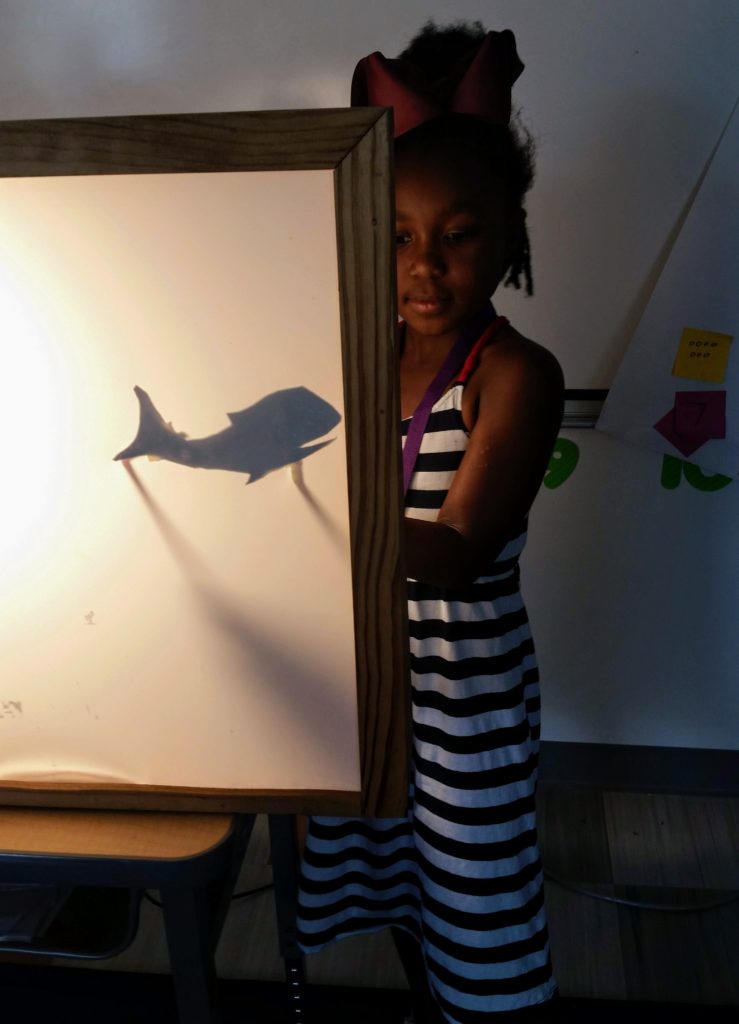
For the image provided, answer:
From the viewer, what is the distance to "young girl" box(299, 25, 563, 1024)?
82 cm

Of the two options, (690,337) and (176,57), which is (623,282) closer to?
(690,337)

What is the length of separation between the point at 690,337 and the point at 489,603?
2.33 ft

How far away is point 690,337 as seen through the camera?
132 cm

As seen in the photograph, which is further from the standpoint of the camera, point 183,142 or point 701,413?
point 701,413

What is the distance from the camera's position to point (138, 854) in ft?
1.98

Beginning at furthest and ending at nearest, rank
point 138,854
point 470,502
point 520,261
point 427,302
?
point 520,261
point 427,302
point 470,502
point 138,854

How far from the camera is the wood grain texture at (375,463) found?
461mm

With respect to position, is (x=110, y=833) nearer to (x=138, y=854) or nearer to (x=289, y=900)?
(x=138, y=854)

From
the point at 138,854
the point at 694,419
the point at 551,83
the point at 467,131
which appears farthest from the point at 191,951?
the point at 551,83

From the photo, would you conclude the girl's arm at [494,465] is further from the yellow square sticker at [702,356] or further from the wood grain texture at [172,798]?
the yellow square sticker at [702,356]

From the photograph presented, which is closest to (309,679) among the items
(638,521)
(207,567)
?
(207,567)

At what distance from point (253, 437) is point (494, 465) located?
33cm

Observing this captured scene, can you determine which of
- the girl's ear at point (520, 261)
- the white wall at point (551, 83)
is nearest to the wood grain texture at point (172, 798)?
the girl's ear at point (520, 261)

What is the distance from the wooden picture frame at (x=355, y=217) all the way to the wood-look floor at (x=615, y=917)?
0.99 metres
